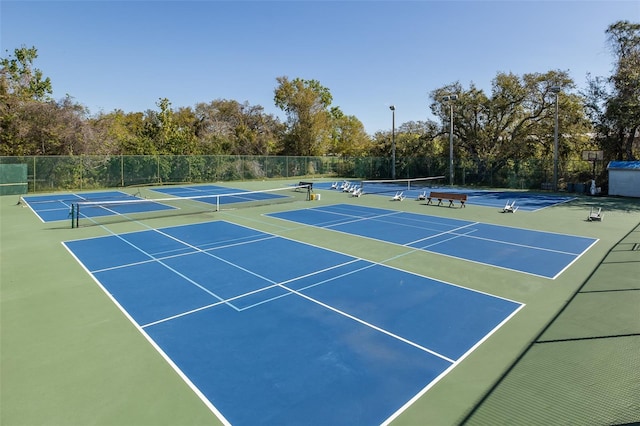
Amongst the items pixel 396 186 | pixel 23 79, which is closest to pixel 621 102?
pixel 396 186

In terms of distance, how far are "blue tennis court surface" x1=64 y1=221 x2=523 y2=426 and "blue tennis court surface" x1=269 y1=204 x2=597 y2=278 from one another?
115 inches

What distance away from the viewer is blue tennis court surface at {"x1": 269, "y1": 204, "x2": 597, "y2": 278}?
10.7 meters

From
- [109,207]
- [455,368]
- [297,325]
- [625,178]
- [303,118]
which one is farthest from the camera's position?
[303,118]

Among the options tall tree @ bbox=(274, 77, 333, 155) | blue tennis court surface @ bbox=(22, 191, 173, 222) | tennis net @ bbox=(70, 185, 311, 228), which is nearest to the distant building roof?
tennis net @ bbox=(70, 185, 311, 228)

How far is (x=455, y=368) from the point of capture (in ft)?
17.1

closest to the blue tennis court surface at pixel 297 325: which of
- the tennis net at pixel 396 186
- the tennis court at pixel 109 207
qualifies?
the tennis court at pixel 109 207

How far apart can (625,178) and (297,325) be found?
3046 cm

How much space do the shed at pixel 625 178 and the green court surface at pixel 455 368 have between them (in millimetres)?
21196

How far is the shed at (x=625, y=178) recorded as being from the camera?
26828mm

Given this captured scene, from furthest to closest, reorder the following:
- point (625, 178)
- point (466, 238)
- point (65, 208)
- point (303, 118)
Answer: point (303, 118)
point (625, 178)
point (65, 208)
point (466, 238)

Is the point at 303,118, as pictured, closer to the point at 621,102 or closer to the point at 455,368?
the point at 621,102

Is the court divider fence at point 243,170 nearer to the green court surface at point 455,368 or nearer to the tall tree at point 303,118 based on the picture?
the tall tree at point 303,118

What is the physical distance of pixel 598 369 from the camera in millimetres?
5164

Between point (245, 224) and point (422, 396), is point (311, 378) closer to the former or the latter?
point (422, 396)
